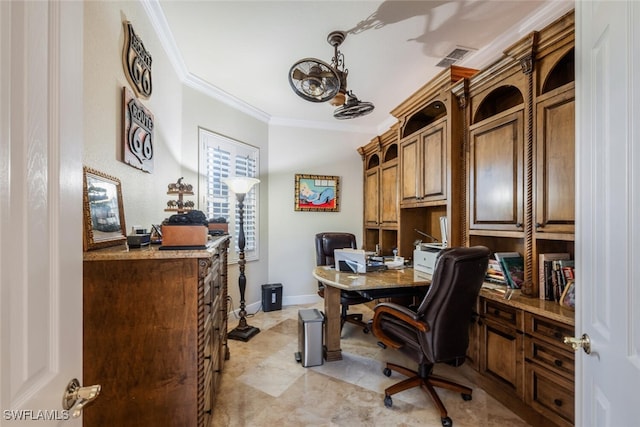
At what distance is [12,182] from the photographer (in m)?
0.46

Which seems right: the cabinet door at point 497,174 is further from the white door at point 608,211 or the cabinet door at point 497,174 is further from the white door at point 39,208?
the white door at point 39,208

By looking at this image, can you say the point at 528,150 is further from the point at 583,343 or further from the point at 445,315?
the point at 583,343

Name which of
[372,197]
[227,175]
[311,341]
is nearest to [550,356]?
[311,341]

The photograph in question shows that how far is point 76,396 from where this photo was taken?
0.63 m

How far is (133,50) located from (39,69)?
1558 mm

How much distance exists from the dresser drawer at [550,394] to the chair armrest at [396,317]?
2.28 feet

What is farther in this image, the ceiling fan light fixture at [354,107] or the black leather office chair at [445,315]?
the ceiling fan light fixture at [354,107]

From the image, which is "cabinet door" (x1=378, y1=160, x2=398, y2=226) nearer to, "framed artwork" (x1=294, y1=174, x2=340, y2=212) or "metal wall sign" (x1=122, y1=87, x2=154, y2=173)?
"framed artwork" (x1=294, y1=174, x2=340, y2=212)

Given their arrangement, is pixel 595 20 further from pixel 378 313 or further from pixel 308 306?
pixel 308 306

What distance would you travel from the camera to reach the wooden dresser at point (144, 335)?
123cm

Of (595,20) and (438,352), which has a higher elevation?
(595,20)

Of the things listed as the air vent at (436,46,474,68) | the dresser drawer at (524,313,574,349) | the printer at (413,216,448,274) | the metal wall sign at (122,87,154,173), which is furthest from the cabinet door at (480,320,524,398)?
the metal wall sign at (122,87,154,173)

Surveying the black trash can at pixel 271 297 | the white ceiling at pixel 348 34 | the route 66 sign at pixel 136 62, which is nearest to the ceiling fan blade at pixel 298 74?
the white ceiling at pixel 348 34

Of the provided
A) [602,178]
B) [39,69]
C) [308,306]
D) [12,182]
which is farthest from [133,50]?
[308,306]
